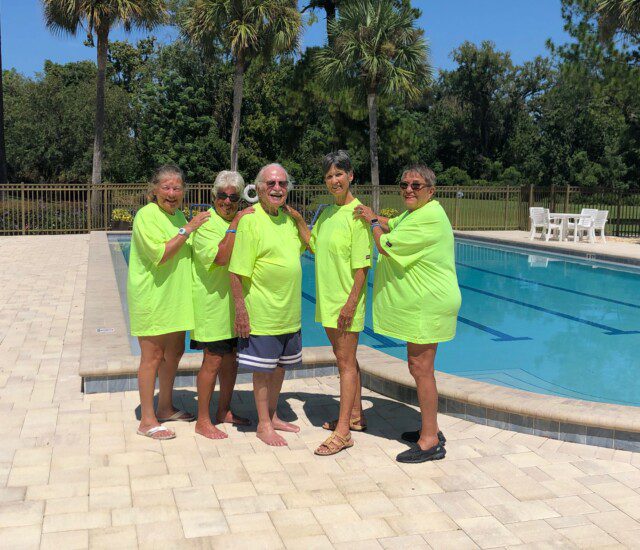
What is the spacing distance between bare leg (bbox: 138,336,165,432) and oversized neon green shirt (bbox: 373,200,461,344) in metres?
1.34

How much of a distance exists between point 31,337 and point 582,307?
278 inches

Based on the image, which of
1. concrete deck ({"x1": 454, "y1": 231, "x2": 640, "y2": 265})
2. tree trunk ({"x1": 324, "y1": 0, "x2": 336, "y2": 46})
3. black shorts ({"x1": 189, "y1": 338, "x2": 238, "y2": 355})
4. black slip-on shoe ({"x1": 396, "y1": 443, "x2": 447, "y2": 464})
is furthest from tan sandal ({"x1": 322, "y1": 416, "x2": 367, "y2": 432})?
tree trunk ({"x1": 324, "y1": 0, "x2": 336, "y2": 46})

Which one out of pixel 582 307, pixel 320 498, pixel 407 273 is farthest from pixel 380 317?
pixel 582 307

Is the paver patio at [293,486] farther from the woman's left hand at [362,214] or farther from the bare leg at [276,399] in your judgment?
the woman's left hand at [362,214]

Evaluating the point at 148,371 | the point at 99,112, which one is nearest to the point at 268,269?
the point at 148,371

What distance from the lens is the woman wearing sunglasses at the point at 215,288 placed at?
12.1 feet

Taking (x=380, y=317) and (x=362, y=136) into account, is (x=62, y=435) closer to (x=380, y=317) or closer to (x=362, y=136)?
(x=380, y=317)

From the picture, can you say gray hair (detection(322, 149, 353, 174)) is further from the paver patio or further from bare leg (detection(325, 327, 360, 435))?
the paver patio

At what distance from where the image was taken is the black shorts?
385cm

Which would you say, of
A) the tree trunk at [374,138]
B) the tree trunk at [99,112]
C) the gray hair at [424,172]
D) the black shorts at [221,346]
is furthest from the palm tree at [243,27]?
the gray hair at [424,172]

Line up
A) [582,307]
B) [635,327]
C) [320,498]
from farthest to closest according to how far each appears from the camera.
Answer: [582,307], [635,327], [320,498]

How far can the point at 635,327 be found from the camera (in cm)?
823

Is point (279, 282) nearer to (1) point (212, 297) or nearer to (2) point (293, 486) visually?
(1) point (212, 297)

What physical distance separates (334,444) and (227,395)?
79 cm
